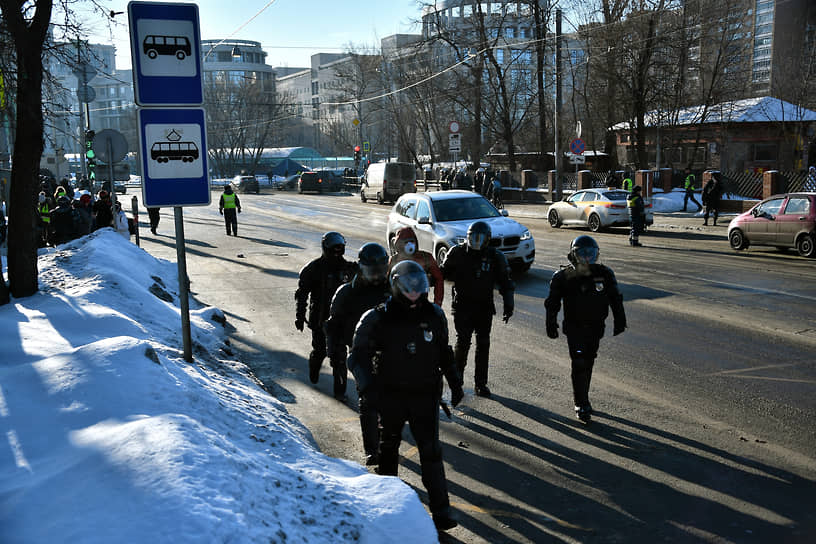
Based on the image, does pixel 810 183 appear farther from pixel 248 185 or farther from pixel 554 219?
pixel 248 185

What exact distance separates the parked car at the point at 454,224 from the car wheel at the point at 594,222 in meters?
9.13

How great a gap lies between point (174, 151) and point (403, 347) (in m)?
3.13

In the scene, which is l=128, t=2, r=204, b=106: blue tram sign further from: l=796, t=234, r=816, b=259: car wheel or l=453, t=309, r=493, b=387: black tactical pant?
l=796, t=234, r=816, b=259: car wheel

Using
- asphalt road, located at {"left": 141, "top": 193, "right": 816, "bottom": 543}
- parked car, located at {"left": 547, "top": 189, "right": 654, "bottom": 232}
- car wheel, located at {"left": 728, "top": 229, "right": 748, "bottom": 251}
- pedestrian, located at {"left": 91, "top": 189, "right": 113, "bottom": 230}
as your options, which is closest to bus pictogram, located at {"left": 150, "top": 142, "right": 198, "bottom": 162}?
asphalt road, located at {"left": 141, "top": 193, "right": 816, "bottom": 543}

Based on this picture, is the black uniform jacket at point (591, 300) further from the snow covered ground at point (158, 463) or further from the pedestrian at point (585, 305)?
the snow covered ground at point (158, 463)

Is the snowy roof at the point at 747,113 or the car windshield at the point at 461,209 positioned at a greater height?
the snowy roof at the point at 747,113

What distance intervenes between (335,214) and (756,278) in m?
22.6

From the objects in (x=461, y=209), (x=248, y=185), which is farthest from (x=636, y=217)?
(x=248, y=185)

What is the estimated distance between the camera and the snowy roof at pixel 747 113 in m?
42.8

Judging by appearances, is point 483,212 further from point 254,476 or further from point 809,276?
point 254,476

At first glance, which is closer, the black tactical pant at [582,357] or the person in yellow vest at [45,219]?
the black tactical pant at [582,357]

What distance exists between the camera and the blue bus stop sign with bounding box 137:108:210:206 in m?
6.24

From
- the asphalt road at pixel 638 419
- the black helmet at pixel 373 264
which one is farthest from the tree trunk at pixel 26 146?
the black helmet at pixel 373 264

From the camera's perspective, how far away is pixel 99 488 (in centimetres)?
361
